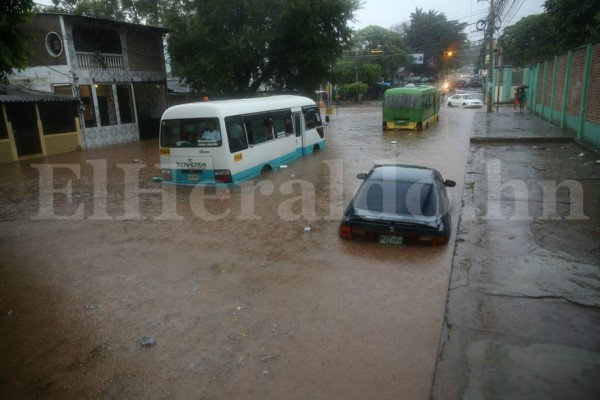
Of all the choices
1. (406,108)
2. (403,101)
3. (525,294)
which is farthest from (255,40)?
(525,294)

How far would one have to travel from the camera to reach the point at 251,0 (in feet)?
72.6

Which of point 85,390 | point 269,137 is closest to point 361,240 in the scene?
point 85,390

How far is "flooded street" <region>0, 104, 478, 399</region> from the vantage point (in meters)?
4.23

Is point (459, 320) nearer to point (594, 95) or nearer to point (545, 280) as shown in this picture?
point (545, 280)

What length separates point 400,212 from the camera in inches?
287

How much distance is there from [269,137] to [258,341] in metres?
9.80

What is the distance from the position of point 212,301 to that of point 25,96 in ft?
58.1

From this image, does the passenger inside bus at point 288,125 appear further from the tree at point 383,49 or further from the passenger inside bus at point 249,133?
the tree at point 383,49

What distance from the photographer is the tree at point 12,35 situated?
22.9 ft

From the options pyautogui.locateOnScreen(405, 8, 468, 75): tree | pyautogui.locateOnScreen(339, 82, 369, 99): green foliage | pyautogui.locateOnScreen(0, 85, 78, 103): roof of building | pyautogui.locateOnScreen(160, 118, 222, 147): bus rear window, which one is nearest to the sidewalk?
pyautogui.locateOnScreen(160, 118, 222, 147): bus rear window

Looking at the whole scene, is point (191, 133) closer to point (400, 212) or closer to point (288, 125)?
point (288, 125)

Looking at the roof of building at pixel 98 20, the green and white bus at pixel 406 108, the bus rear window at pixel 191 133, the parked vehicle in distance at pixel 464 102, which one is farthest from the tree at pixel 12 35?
the parked vehicle in distance at pixel 464 102

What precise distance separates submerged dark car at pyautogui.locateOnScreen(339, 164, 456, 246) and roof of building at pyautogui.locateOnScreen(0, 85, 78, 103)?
16.8 meters

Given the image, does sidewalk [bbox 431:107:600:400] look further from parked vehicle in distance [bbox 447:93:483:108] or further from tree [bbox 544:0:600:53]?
parked vehicle in distance [bbox 447:93:483:108]
